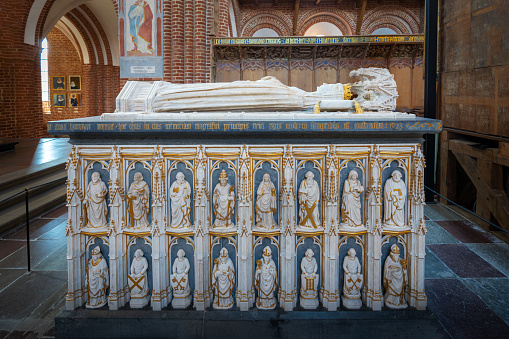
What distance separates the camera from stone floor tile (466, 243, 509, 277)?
4.25 meters

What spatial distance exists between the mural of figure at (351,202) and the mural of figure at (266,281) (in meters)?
0.67

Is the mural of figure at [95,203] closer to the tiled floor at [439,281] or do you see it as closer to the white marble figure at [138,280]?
the white marble figure at [138,280]

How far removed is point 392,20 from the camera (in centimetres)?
1748

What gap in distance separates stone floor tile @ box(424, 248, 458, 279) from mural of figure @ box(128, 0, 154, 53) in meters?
8.25

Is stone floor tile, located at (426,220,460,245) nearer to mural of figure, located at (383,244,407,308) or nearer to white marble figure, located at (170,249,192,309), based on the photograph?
mural of figure, located at (383,244,407,308)

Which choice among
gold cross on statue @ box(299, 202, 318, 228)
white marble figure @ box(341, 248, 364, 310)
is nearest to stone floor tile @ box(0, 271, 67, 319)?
gold cross on statue @ box(299, 202, 318, 228)

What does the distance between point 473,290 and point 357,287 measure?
131cm

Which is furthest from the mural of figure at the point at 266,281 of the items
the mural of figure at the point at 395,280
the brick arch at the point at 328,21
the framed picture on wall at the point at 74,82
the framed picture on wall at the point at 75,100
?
the framed picture on wall at the point at 74,82

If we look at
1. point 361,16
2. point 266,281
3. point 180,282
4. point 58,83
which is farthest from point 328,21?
point 180,282

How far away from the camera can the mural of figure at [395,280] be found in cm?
322

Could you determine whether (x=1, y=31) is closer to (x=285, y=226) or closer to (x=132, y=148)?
(x=132, y=148)

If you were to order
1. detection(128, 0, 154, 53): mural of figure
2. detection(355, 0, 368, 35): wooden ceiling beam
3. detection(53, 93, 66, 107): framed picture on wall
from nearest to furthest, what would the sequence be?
detection(128, 0, 154, 53): mural of figure → detection(355, 0, 368, 35): wooden ceiling beam → detection(53, 93, 66, 107): framed picture on wall

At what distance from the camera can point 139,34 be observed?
32.8 ft

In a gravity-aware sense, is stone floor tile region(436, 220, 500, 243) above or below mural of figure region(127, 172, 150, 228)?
below
